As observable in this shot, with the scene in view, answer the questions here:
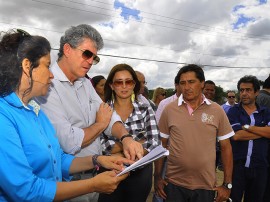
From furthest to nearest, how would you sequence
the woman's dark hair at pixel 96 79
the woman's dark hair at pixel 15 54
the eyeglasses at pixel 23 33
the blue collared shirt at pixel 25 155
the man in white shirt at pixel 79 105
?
the woman's dark hair at pixel 96 79 → the man in white shirt at pixel 79 105 → the eyeglasses at pixel 23 33 → the woman's dark hair at pixel 15 54 → the blue collared shirt at pixel 25 155

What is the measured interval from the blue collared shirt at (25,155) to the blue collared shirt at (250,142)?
2963mm

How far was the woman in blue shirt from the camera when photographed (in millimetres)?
1384

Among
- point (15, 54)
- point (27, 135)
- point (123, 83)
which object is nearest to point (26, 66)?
point (15, 54)

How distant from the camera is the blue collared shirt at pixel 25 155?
53.9 inches

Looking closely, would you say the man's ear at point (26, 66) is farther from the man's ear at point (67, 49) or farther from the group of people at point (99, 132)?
the man's ear at point (67, 49)

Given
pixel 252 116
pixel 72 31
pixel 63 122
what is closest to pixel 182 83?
pixel 252 116

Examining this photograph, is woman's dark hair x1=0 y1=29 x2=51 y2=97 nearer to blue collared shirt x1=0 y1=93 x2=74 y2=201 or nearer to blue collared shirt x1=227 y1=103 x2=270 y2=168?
blue collared shirt x1=0 y1=93 x2=74 y2=201

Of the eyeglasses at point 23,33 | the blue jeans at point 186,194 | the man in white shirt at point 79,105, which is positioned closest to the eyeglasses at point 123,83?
the man in white shirt at point 79,105

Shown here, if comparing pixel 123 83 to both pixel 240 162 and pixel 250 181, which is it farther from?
pixel 250 181

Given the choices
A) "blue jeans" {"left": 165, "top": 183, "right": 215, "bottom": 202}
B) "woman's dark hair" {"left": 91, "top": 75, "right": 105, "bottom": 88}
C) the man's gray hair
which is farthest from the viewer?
"woman's dark hair" {"left": 91, "top": 75, "right": 105, "bottom": 88}

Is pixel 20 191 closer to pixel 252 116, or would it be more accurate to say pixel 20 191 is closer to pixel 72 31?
pixel 72 31

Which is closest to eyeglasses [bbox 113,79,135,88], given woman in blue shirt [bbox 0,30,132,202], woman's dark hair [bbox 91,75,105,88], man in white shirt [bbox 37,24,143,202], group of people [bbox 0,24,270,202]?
group of people [bbox 0,24,270,202]

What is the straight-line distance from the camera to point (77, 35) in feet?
7.80

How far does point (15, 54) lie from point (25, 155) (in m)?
0.57
